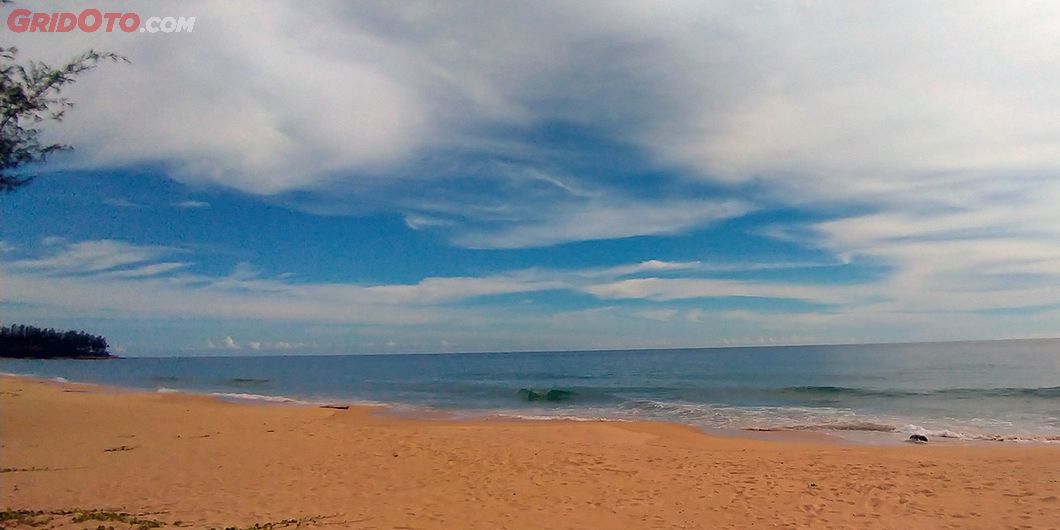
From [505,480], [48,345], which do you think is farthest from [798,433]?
[48,345]

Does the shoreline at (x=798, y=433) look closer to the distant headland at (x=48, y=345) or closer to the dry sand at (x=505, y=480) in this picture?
the dry sand at (x=505, y=480)

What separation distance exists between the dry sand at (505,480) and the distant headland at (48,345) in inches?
5101

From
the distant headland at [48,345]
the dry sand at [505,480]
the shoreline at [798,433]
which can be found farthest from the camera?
the distant headland at [48,345]

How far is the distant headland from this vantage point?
4550 inches

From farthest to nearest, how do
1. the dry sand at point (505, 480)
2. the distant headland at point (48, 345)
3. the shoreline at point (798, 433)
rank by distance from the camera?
1. the distant headland at point (48, 345)
2. the shoreline at point (798, 433)
3. the dry sand at point (505, 480)

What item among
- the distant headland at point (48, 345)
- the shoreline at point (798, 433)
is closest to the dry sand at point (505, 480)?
the shoreline at point (798, 433)

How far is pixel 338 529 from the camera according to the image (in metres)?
7.41

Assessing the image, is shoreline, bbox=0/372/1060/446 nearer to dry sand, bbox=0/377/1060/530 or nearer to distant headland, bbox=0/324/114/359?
dry sand, bbox=0/377/1060/530

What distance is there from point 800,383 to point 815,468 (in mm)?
33280

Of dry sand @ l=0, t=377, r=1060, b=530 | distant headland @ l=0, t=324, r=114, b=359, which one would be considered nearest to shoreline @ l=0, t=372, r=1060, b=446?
dry sand @ l=0, t=377, r=1060, b=530

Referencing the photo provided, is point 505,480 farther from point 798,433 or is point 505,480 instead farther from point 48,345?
point 48,345

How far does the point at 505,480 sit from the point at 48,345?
5975 inches

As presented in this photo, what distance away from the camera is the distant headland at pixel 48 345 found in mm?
115562

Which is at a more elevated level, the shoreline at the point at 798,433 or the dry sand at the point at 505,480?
the dry sand at the point at 505,480
